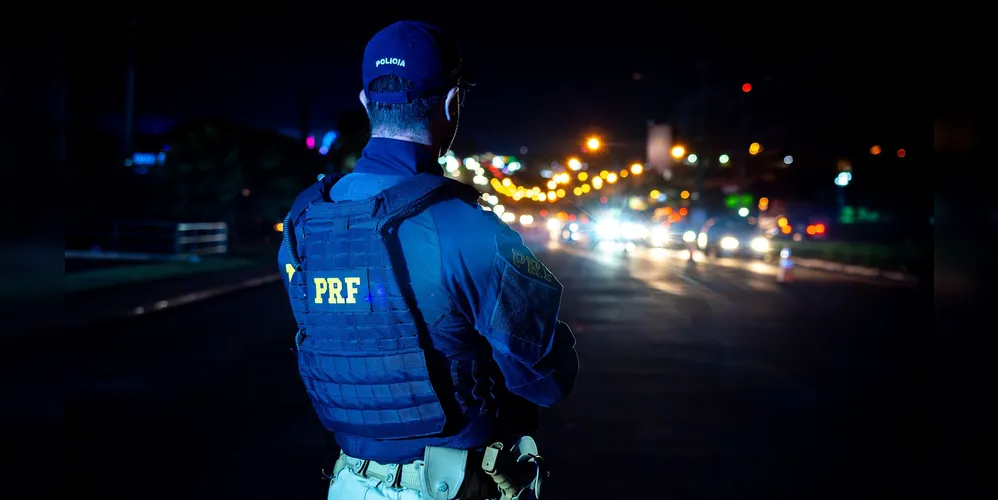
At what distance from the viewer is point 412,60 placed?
2363 millimetres

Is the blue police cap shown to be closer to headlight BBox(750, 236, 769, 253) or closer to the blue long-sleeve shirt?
the blue long-sleeve shirt

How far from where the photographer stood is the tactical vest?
2.23 metres

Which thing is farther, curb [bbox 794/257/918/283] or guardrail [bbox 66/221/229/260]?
guardrail [bbox 66/221/229/260]

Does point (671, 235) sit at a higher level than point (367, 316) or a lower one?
higher

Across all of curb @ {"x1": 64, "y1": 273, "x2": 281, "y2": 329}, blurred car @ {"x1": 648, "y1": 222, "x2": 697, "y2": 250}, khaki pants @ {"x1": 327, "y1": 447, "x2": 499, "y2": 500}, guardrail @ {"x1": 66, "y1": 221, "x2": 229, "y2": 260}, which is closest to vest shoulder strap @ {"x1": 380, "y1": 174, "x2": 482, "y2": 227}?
khaki pants @ {"x1": 327, "y1": 447, "x2": 499, "y2": 500}

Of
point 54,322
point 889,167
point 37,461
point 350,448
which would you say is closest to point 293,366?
point 37,461

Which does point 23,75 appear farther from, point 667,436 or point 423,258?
point 667,436

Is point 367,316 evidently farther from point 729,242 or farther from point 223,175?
point 729,242

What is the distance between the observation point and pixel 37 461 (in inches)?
189

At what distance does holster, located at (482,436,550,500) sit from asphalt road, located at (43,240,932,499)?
64 cm

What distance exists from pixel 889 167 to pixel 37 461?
42296 millimetres

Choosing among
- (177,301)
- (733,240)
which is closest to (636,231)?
(733,240)

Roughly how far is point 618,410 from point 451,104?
225 inches

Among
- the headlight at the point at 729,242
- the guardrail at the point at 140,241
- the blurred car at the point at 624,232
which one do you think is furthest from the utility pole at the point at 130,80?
the blurred car at the point at 624,232
